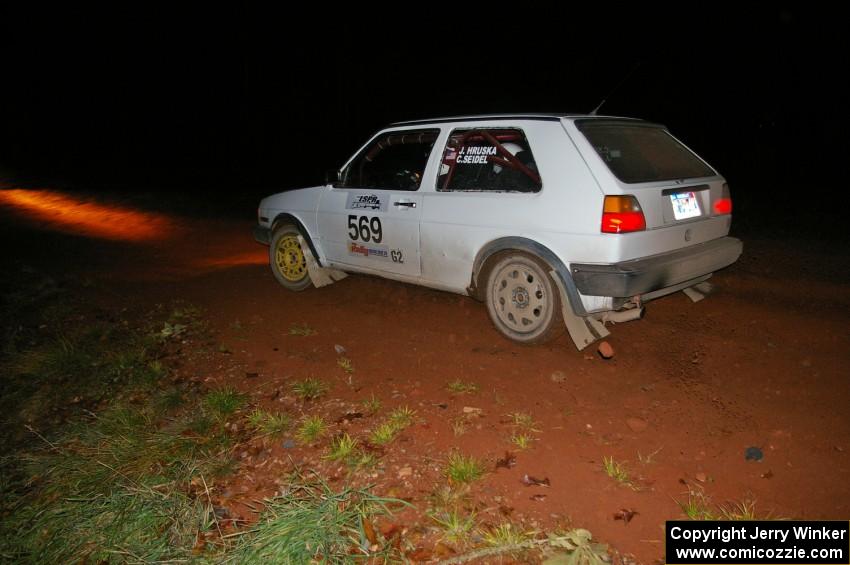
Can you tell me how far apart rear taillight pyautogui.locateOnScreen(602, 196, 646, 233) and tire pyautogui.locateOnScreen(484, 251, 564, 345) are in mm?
585

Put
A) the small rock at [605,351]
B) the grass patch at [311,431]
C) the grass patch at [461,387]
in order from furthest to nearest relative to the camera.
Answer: the small rock at [605,351] < the grass patch at [461,387] < the grass patch at [311,431]

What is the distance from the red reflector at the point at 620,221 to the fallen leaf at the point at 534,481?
5.52ft

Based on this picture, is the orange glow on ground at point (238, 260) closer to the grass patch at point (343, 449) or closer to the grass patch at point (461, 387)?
the grass patch at point (461, 387)

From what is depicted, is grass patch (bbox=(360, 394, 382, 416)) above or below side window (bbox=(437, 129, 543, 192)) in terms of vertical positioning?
below

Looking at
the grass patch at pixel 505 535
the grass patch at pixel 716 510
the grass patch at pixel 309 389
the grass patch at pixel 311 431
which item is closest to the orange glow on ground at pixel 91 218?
the grass patch at pixel 309 389

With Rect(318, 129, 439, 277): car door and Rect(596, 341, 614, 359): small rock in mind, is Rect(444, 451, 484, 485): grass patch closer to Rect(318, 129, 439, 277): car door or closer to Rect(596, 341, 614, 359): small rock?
Rect(596, 341, 614, 359): small rock

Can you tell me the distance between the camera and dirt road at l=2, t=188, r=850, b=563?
9.48ft

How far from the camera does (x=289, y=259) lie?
6.36 m

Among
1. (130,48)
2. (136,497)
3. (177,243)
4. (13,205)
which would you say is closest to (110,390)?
(136,497)

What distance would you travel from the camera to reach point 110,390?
186 inches

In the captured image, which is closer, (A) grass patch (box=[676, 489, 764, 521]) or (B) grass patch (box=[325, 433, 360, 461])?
(A) grass patch (box=[676, 489, 764, 521])

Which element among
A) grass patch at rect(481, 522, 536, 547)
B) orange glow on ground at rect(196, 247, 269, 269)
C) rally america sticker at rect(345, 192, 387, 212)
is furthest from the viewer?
orange glow on ground at rect(196, 247, 269, 269)

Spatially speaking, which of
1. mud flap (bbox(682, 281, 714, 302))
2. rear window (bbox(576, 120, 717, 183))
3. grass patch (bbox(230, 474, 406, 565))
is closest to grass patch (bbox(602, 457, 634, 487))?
grass patch (bbox(230, 474, 406, 565))

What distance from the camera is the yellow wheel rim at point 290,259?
626cm
